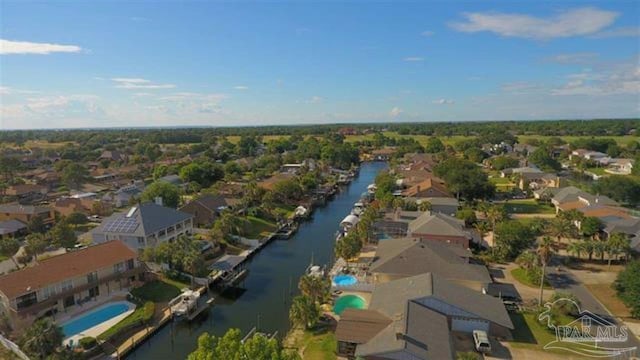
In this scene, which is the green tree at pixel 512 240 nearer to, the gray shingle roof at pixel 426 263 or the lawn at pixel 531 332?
the gray shingle roof at pixel 426 263

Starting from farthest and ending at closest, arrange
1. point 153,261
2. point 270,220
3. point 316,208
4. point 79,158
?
point 79,158 < point 316,208 < point 270,220 < point 153,261

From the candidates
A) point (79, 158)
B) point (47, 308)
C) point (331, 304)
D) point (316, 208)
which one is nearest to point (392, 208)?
A: point (316, 208)

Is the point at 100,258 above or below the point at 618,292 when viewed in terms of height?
above

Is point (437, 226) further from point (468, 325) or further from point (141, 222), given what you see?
point (141, 222)

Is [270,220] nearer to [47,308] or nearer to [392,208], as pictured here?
[392,208]

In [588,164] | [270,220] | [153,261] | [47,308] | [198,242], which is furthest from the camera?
[588,164]

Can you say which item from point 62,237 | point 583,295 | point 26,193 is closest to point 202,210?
point 62,237

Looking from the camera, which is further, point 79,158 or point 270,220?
point 79,158
